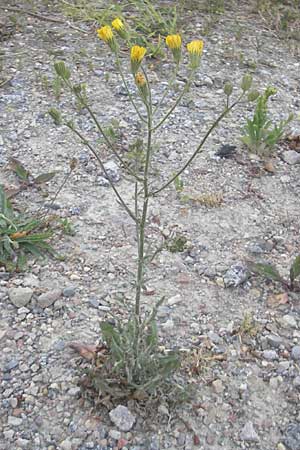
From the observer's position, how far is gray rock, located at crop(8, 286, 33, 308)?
8.38ft

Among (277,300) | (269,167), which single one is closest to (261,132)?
(269,167)

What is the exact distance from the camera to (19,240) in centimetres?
278

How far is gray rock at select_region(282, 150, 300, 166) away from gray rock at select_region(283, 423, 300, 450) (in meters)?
1.65

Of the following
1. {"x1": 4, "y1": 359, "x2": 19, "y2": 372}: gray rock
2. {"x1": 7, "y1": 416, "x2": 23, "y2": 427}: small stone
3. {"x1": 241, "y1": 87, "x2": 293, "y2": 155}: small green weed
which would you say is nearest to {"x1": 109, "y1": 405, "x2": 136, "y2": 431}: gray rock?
{"x1": 7, "y1": 416, "x2": 23, "y2": 427}: small stone

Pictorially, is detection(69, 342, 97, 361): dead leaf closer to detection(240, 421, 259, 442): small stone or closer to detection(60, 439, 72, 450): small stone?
detection(60, 439, 72, 450): small stone

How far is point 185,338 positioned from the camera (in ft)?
8.11

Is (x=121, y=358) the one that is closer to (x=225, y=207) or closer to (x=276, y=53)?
(x=225, y=207)

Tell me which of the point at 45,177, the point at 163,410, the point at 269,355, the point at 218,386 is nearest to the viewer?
the point at 163,410

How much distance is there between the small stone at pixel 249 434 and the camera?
2.14 m

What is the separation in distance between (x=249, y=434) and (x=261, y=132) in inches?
69.7

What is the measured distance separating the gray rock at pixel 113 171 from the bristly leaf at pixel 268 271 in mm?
876

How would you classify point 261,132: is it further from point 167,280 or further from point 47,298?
point 47,298

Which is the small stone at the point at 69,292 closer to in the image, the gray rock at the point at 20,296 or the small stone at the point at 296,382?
the gray rock at the point at 20,296

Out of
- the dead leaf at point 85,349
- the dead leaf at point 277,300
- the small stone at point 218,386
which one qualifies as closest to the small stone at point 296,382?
the small stone at point 218,386
